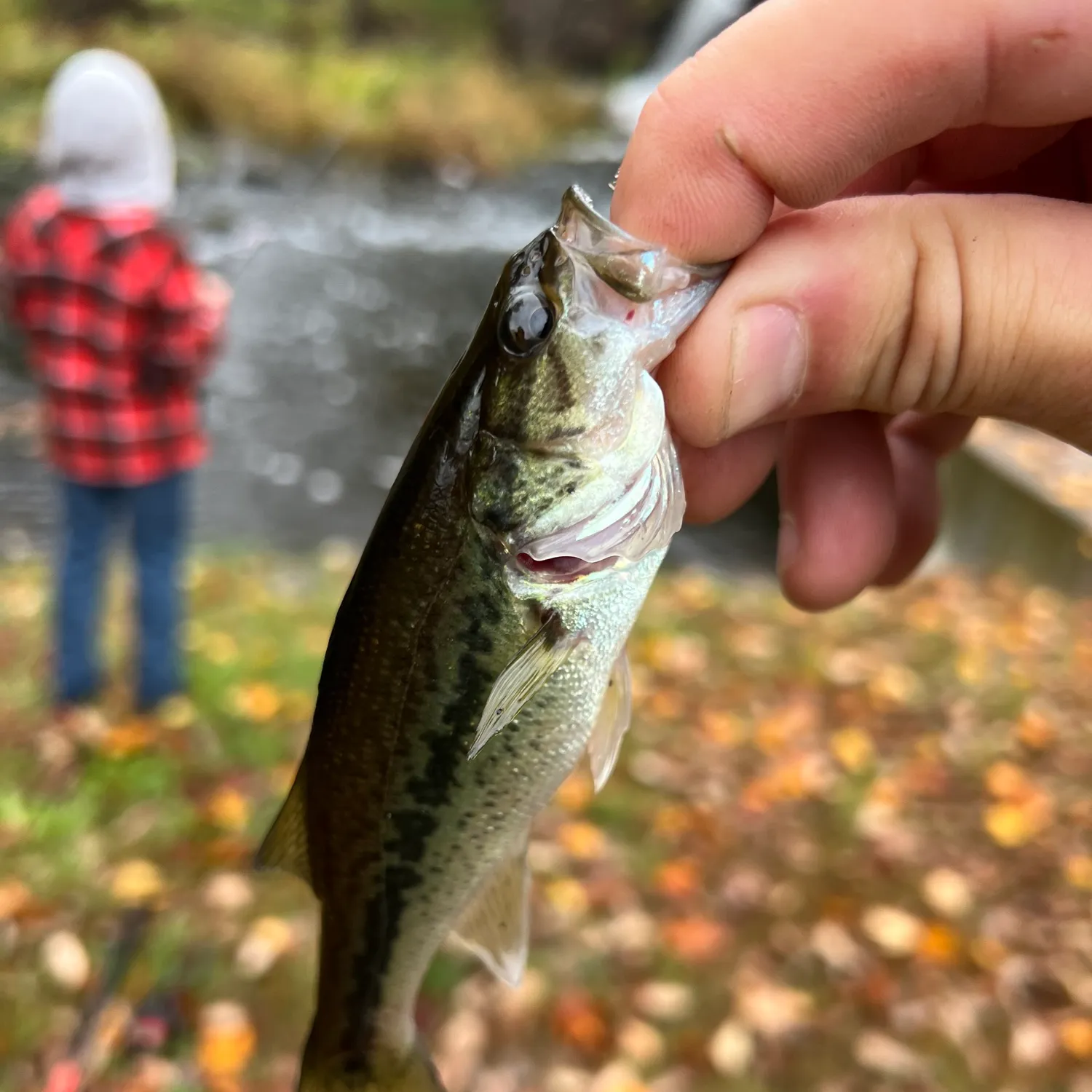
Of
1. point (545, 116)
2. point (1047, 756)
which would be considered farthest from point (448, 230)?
point (1047, 756)

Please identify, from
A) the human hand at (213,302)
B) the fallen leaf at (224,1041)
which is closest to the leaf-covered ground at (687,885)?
the fallen leaf at (224,1041)

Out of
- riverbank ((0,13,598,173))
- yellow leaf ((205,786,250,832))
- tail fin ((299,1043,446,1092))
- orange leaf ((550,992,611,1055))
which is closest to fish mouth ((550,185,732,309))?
tail fin ((299,1043,446,1092))

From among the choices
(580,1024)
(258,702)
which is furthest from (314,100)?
(580,1024)

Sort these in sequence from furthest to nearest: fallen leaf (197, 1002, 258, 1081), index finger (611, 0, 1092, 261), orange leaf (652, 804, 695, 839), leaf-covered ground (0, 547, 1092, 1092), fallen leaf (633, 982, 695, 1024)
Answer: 1. orange leaf (652, 804, 695, 839)
2. fallen leaf (633, 982, 695, 1024)
3. leaf-covered ground (0, 547, 1092, 1092)
4. fallen leaf (197, 1002, 258, 1081)
5. index finger (611, 0, 1092, 261)

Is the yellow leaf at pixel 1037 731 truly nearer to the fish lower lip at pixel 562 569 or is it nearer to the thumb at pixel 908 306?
the thumb at pixel 908 306

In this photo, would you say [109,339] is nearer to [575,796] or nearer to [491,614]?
[575,796]

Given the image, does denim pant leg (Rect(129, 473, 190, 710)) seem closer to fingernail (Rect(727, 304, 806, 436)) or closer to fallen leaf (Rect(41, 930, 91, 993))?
fallen leaf (Rect(41, 930, 91, 993))
